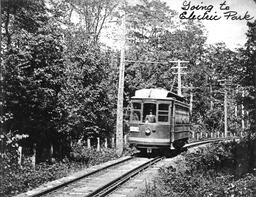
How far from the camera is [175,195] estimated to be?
9.98 m

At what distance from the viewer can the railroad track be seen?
417 inches

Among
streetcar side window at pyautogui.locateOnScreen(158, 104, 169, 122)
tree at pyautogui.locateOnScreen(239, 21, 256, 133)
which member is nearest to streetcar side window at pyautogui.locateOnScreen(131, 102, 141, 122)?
streetcar side window at pyautogui.locateOnScreen(158, 104, 169, 122)

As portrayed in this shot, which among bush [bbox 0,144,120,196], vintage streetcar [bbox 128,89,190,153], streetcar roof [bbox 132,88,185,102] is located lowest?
bush [bbox 0,144,120,196]

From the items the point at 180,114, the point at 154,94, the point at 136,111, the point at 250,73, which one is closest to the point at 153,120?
the point at 136,111

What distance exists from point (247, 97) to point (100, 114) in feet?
37.0

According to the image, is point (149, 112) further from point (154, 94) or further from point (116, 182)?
point (116, 182)

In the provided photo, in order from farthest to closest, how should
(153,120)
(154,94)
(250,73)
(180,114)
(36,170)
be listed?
1. (180,114)
2. (154,94)
3. (153,120)
4. (36,170)
5. (250,73)

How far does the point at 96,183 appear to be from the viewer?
12430 mm

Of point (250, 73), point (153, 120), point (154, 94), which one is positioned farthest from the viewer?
point (154, 94)

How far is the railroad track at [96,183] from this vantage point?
10.6 metres

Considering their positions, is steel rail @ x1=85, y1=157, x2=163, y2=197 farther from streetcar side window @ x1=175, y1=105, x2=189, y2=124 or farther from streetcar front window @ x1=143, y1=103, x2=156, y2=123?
streetcar side window @ x1=175, y1=105, x2=189, y2=124

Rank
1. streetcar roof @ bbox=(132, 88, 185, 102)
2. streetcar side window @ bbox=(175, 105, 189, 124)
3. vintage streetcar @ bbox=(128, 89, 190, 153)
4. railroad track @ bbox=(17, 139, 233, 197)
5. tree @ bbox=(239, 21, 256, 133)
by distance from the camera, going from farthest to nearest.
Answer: streetcar side window @ bbox=(175, 105, 189, 124), streetcar roof @ bbox=(132, 88, 185, 102), vintage streetcar @ bbox=(128, 89, 190, 153), tree @ bbox=(239, 21, 256, 133), railroad track @ bbox=(17, 139, 233, 197)

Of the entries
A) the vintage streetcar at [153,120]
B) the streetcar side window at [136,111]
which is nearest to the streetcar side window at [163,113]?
the vintage streetcar at [153,120]

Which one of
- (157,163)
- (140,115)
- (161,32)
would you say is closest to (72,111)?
(140,115)
